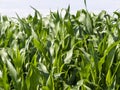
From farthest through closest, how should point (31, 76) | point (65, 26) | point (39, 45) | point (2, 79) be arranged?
point (65, 26)
point (39, 45)
point (2, 79)
point (31, 76)

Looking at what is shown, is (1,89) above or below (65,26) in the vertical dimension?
below

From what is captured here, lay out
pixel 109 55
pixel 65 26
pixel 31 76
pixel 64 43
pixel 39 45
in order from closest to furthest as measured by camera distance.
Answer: pixel 31 76 → pixel 109 55 → pixel 39 45 → pixel 64 43 → pixel 65 26

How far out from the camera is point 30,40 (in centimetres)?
250

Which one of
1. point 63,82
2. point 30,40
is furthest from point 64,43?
point 63,82

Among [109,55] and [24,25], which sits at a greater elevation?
[24,25]

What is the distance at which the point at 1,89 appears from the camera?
1.79 meters

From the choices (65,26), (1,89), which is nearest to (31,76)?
(1,89)

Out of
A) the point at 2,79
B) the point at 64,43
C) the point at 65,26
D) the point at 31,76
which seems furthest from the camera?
the point at 65,26

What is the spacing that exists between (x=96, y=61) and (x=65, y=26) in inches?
33.4

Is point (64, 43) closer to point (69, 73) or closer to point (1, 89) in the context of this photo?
point (69, 73)

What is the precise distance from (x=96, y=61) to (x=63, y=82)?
0.76ft

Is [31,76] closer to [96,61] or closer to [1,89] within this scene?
[1,89]

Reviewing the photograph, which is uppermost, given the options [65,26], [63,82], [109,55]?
[65,26]

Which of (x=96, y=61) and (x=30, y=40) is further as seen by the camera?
(x=30, y=40)
